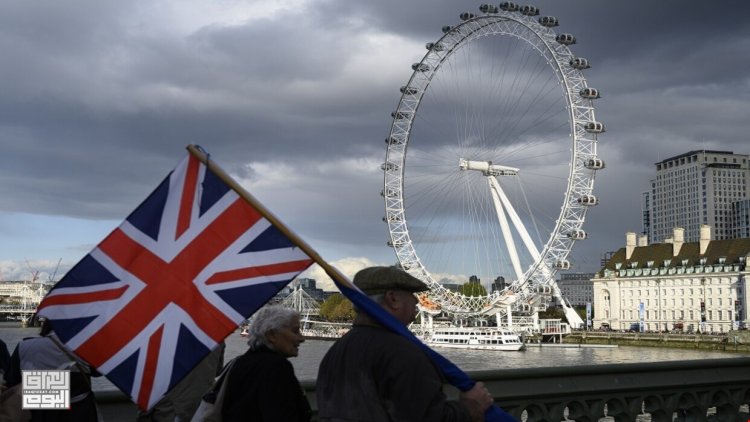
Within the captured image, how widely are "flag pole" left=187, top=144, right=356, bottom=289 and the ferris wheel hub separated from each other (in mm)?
48158

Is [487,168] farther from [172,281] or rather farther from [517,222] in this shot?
[172,281]

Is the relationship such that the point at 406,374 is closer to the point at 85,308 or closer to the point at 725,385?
the point at 85,308

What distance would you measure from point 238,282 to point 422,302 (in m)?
78.9

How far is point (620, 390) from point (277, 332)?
109 inches

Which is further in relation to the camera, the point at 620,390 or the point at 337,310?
the point at 337,310

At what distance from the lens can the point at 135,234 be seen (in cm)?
379

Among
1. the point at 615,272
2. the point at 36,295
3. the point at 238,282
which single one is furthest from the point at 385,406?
the point at 36,295

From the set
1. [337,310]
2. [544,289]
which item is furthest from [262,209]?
[337,310]

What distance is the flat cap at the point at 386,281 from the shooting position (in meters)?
3.35

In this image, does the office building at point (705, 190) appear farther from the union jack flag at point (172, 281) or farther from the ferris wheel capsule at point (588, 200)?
the union jack flag at point (172, 281)

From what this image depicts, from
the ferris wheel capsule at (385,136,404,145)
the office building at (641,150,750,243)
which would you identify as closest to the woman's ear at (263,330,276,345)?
the ferris wheel capsule at (385,136,404,145)

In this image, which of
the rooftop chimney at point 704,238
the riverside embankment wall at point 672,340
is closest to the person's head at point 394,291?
the riverside embankment wall at point 672,340

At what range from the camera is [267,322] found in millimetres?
3922

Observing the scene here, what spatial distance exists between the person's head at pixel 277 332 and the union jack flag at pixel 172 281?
0.61 feet
